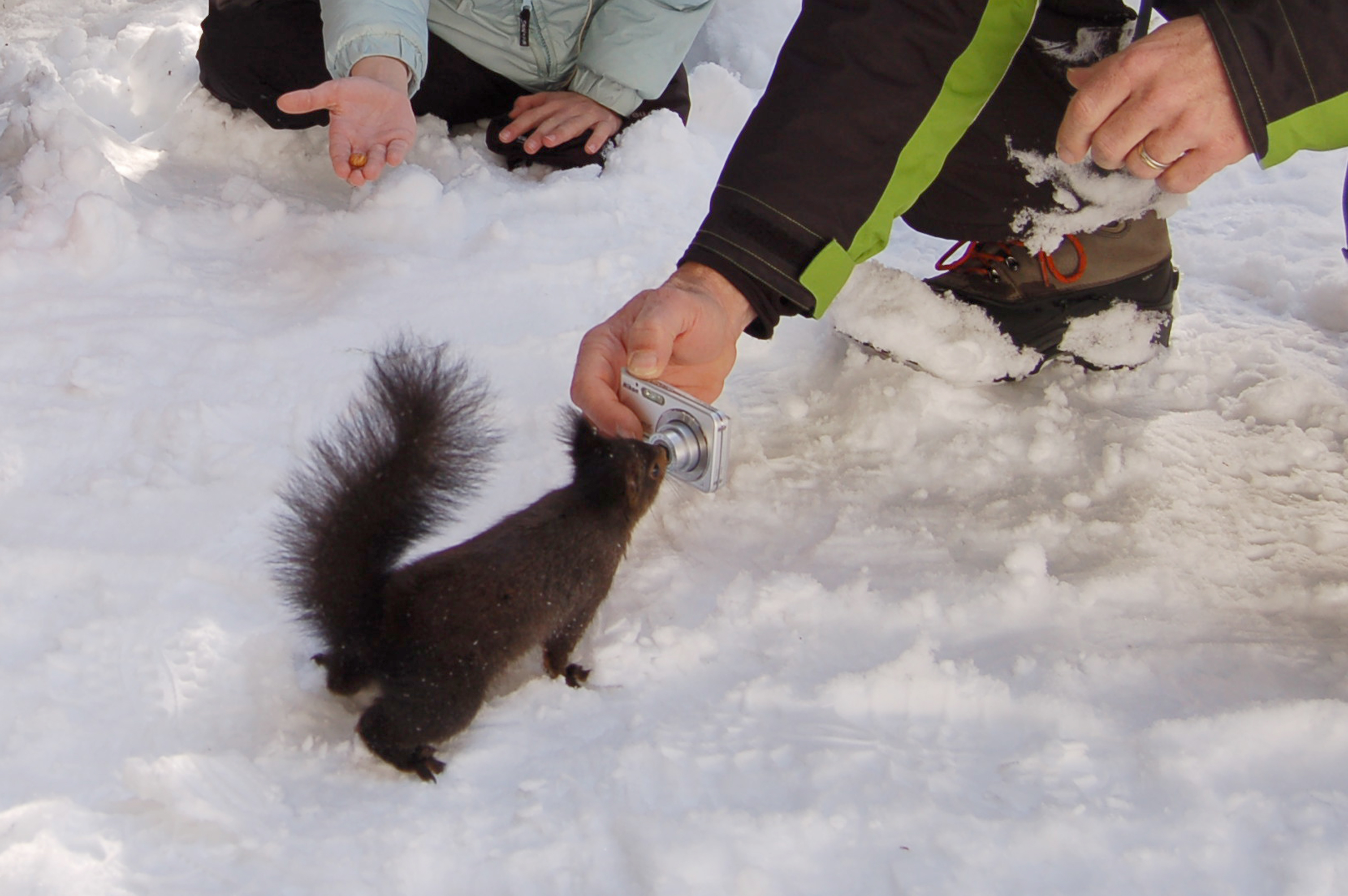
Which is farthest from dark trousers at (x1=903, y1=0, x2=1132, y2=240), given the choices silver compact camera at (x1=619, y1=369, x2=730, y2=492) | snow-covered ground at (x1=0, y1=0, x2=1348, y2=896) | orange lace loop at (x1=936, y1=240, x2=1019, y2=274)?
silver compact camera at (x1=619, y1=369, x2=730, y2=492)

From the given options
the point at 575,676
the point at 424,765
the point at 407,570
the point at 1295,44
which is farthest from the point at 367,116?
the point at 1295,44

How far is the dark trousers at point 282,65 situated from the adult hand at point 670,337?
1.63m

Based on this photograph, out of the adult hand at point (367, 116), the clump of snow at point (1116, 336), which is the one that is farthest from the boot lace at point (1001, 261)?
the adult hand at point (367, 116)

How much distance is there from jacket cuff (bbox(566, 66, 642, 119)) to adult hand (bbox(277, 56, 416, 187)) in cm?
70

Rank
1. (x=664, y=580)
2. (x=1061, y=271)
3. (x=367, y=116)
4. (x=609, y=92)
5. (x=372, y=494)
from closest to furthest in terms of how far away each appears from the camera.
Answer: (x=372, y=494) < (x=664, y=580) < (x=1061, y=271) < (x=367, y=116) < (x=609, y=92)

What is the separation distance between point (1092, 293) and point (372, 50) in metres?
1.87

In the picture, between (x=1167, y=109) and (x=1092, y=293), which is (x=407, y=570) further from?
(x=1092, y=293)

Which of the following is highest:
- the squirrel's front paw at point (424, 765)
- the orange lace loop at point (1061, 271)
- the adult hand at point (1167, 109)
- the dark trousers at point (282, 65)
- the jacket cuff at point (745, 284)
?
the adult hand at point (1167, 109)

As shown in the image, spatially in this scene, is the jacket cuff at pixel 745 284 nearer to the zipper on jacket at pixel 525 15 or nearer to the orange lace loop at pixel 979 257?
the orange lace loop at pixel 979 257

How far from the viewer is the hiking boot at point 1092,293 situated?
7.99ft

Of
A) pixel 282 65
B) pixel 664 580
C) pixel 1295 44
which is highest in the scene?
pixel 1295 44

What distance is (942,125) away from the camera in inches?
75.5

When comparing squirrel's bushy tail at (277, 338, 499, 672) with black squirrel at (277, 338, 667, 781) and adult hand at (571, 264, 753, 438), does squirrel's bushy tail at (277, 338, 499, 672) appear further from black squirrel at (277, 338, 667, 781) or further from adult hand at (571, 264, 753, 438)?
adult hand at (571, 264, 753, 438)

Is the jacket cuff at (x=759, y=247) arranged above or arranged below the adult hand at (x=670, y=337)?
above
